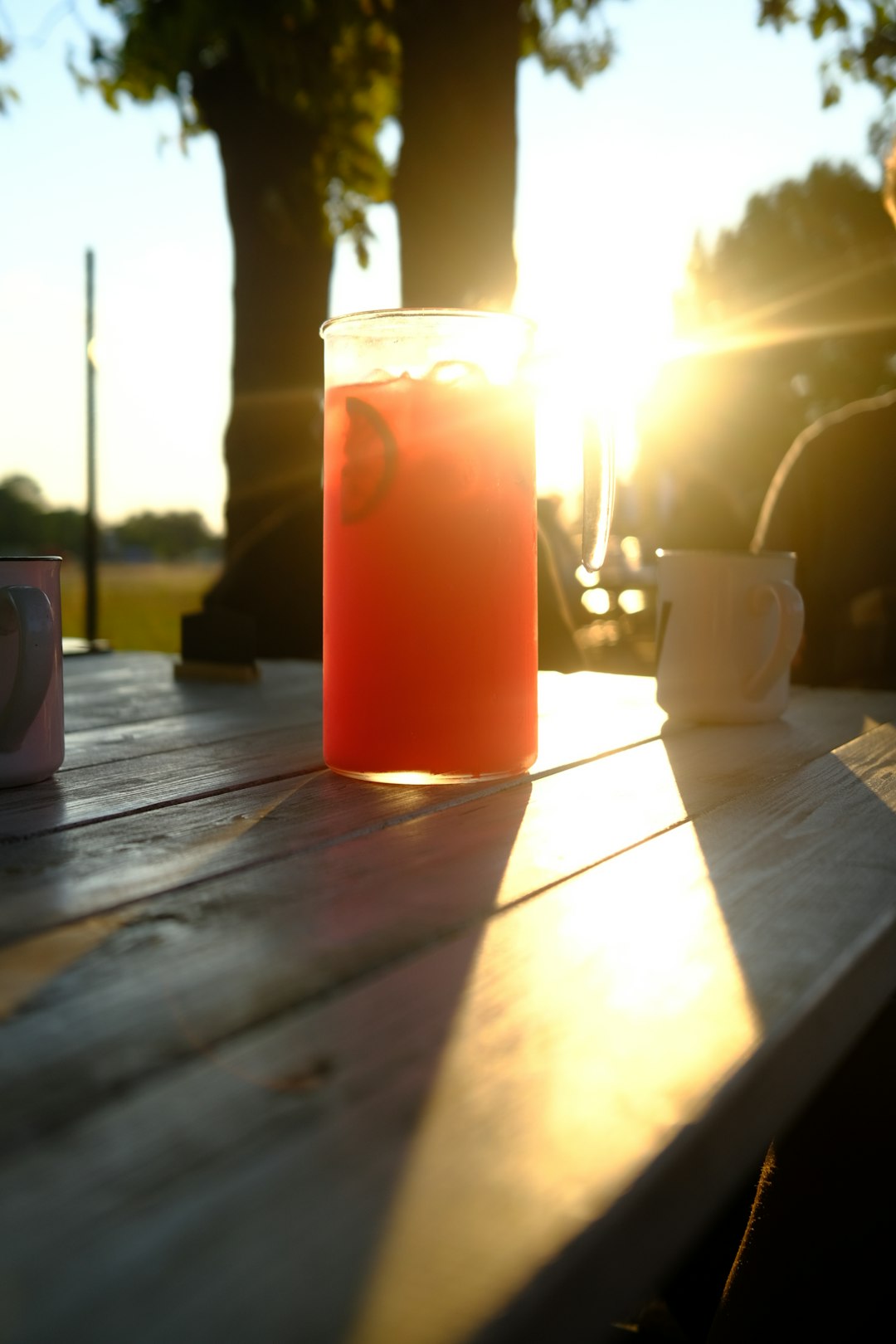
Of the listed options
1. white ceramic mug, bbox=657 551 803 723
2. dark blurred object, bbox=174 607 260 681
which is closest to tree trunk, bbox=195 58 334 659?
dark blurred object, bbox=174 607 260 681

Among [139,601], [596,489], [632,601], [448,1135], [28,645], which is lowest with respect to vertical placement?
[139,601]

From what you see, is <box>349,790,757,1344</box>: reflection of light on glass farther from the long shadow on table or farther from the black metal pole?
the black metal pole

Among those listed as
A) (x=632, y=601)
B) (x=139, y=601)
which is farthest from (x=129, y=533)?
(x=632, y=601)

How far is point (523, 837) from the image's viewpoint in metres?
0.71

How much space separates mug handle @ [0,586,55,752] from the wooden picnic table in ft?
0.22

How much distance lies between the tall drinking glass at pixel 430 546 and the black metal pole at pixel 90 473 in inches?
217

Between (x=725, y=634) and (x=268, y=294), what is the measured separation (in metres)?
4.52

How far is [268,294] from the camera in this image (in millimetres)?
5246

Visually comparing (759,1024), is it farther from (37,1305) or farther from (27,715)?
(27,715)

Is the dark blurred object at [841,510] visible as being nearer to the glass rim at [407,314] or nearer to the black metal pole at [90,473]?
the glass rim at [407,314]

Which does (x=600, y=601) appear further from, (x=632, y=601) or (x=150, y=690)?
(x=150, y=690)

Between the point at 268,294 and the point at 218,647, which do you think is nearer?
the point at 218,647

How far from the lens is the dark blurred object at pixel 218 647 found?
5.20 ft

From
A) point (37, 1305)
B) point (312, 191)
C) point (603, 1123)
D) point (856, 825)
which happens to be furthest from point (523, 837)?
point (312, 191)
